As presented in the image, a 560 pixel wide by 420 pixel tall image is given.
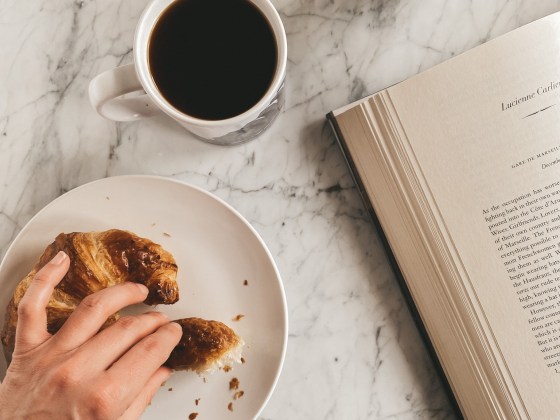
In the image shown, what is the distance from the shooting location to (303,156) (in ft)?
3.00

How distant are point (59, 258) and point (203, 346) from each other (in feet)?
0.70

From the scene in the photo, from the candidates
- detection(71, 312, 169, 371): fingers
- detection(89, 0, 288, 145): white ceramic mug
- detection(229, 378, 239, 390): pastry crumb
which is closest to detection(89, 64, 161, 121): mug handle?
detection(89, 0, 288, 145): white ceramic mug

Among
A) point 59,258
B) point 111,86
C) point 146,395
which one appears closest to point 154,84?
point 111,86

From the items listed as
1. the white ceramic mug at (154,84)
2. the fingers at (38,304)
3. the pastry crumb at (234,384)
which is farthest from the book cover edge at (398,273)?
the fingers at (38,304)

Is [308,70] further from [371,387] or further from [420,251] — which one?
[371,387]

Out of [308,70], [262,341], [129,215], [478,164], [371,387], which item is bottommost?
[371,387]

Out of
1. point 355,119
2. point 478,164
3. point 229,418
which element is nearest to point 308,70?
point 355,119

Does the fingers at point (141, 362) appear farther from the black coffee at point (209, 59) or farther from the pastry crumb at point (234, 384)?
the black coffee at point (209, 59)

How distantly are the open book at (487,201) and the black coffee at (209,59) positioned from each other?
18 centimetres

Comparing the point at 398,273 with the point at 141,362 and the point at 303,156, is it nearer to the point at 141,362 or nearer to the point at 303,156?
the point at 303,156

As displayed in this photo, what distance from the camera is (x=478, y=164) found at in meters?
0.85

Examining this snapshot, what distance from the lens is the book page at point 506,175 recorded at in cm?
83

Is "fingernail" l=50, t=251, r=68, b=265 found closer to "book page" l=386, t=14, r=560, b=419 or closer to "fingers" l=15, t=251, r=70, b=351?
"fingers" l=15, t=251, r=70, b=351

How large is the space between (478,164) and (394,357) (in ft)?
0.98
